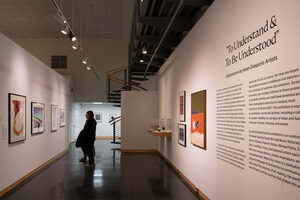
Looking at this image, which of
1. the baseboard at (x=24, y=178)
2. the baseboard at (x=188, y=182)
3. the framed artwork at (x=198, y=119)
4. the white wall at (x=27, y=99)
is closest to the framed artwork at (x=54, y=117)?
the white wall at (x=27, y=99)

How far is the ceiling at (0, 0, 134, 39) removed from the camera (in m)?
11.0

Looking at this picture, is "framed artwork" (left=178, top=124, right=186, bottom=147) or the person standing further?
the person standing

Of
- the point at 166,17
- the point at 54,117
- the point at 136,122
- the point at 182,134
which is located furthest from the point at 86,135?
the point at 166,17

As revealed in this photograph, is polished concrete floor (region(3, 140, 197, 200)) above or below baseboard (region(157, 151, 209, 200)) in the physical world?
below

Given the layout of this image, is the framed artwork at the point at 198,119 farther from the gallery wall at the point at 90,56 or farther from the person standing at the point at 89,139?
the gallery wall at the point at 90,56

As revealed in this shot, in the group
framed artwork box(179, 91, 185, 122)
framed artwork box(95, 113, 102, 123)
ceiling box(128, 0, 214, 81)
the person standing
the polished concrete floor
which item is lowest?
the polished concrete floor

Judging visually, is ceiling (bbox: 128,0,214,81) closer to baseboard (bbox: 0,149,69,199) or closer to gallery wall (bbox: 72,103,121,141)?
baseboard (bbox: 0,149,69,199)

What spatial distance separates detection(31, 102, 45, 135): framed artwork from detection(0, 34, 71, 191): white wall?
16cm

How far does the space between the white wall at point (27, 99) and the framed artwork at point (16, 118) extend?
13cm

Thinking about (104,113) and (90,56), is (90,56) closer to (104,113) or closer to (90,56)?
(90,56)

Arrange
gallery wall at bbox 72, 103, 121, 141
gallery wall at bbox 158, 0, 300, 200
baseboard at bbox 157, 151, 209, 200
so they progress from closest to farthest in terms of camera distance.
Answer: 1. gallery wall at bbox 158, 0, 300, 200
2. baseboard at bbox 157, 151, 209, 200
3. gallery wall at bbox 72, 103, 121, 141

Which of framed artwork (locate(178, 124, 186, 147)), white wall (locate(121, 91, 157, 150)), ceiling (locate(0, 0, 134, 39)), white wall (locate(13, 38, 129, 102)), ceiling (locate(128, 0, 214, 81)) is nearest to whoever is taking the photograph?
ceiling (locate(128, 0, 214, 81))

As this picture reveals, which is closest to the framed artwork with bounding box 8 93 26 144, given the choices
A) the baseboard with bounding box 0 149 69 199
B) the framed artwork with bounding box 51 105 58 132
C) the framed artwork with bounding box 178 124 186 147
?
the baseboard with bounding box 0 149 69 199

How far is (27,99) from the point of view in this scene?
24.2ft
